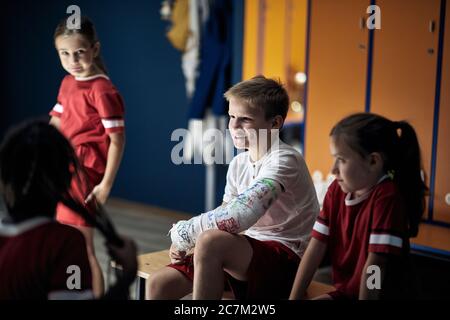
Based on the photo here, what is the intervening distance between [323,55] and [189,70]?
1231mm

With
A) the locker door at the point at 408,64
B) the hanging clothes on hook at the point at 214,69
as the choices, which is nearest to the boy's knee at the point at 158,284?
the locker door at the point at 408,64

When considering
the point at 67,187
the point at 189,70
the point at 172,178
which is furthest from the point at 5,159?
the point at 172,178

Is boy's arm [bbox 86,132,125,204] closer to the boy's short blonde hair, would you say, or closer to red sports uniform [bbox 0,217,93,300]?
the boy's short blonde hair

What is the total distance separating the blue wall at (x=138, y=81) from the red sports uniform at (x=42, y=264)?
3.14m

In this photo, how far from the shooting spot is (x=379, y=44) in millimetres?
2963

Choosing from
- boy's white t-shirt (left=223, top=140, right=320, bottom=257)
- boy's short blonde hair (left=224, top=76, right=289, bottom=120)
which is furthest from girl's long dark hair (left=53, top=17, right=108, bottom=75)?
boy's white t-shirt (left=223, top=140, right=320, bottom=257)

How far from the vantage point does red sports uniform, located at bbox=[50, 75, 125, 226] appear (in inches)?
86.4

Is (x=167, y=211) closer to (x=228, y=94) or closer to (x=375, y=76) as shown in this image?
(x=375, y=76)

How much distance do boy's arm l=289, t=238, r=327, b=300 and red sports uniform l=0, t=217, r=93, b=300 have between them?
606mm

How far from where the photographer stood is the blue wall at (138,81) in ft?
14.9

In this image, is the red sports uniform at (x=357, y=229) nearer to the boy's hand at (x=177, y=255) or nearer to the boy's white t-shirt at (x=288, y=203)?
the boy's white t-shirt at (x=288, y=203)

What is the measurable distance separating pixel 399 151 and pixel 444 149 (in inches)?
53.6
